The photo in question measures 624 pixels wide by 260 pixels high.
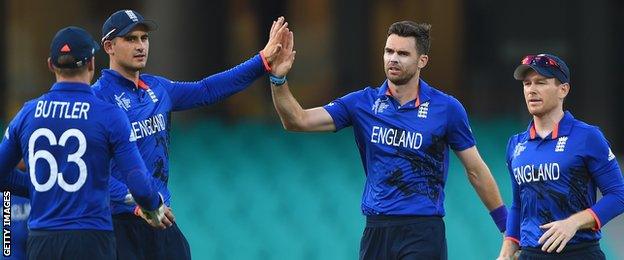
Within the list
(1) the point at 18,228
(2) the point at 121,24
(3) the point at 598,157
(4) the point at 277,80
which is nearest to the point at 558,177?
(3) the point at 598,157

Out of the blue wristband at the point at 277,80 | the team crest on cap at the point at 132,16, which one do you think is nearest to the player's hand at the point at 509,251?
the blue wristband at the point at 277,80

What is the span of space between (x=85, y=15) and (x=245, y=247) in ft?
24.3

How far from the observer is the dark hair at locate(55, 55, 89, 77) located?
17.9 ft

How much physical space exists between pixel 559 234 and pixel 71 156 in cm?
219

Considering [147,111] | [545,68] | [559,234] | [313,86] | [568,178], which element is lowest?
[313,86]

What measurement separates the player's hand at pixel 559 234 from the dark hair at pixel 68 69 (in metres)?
2.20

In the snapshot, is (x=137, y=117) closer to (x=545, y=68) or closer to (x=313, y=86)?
(x=545, y=68)

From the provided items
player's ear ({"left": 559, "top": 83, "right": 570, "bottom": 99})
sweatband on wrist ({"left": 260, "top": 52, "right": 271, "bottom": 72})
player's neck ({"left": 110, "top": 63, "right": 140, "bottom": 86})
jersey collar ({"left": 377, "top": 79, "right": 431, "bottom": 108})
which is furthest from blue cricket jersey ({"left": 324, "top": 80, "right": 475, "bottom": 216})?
player's neck ({"left": 110, "top": 63, "right": 140, "bottom": 86})

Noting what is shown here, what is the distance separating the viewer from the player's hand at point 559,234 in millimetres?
5789

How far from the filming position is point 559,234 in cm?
579

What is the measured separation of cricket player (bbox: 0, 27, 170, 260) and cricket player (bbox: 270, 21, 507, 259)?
1.25m

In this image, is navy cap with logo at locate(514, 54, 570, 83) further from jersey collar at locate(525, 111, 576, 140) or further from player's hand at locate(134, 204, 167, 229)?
player's hand at locate(134, 204, 167, 229)

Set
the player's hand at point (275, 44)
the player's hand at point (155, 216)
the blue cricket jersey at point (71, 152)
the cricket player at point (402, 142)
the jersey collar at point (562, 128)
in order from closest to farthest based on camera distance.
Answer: the blue cricket jersey at point (71, 152) < the player's hand at point (155, 216) < the jersey collar at point (562, 128) < the cricket player at point (402, 142) < the player's hand at point (275, 44)

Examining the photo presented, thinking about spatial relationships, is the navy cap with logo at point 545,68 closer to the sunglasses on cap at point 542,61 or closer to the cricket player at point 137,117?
the sunglasses on cap at point 542,61
